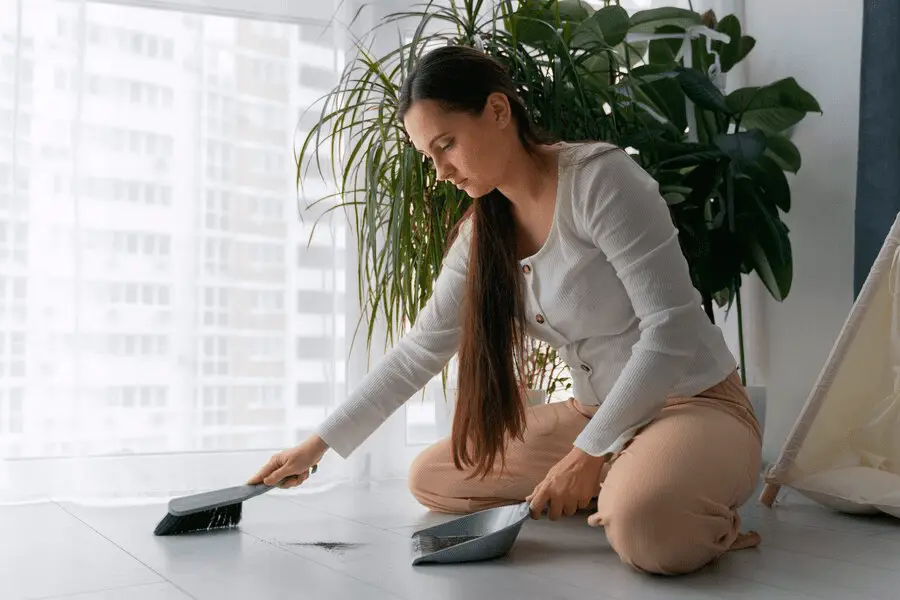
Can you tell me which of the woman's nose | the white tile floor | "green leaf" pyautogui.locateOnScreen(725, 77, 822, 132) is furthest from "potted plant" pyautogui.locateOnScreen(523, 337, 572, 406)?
"green leaf" pyautogui.locateOnScreen(725, 77, 822, 132)

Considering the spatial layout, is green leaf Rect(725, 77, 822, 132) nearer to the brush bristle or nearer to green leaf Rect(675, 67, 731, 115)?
green leaf Rect(675, 67, 731, 115)

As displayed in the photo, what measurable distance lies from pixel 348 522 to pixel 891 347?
43.3 inches

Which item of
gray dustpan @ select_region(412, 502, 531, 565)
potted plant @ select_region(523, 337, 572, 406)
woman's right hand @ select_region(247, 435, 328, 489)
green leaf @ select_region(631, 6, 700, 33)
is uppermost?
green leaf @ select_region(631, 6, 700, 33)

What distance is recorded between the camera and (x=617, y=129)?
83.7 inches

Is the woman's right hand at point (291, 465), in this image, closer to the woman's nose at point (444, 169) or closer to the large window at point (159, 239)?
the woman's nose at point (444, 169)

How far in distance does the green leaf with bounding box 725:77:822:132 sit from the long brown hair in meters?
1.01

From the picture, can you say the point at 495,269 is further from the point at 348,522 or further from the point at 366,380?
the point at 348,522

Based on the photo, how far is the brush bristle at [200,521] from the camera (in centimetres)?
165

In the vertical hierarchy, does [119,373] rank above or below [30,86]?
below

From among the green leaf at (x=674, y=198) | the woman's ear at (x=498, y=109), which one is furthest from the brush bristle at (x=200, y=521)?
the green leaf at (x=674, y=198)

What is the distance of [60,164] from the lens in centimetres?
225

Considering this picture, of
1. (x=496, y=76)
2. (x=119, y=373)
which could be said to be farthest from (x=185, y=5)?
(x=496, y=76)

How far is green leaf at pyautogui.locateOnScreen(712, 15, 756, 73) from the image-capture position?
254cm

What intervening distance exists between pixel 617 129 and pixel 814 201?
2.51ft
